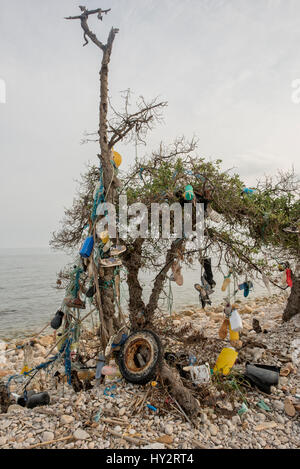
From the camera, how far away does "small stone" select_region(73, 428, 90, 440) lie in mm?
3076

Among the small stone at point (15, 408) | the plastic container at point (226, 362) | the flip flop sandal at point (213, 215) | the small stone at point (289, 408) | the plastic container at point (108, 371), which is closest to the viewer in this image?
the small stone at point (15, 408)

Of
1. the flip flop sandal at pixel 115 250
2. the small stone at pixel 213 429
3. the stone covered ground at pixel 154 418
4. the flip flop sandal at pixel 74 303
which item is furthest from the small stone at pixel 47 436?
the flip flop sandal at pixel 115 250

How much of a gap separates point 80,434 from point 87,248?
2232 millimetres

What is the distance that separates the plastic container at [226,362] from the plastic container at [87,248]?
2736mm

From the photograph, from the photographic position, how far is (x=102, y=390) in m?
3.91

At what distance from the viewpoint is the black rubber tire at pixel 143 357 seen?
12.1 ft

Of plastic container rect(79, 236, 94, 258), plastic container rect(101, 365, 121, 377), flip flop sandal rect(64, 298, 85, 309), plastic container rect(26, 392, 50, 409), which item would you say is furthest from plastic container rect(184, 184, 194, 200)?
plastic container rect(26, 392, 50, 409)

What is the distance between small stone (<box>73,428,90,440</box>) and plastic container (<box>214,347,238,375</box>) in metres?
2.17

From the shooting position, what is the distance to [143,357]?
13.3 ft

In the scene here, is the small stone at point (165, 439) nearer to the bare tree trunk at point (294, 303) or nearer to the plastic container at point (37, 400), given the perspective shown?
the plastic container at point (37, 400)
